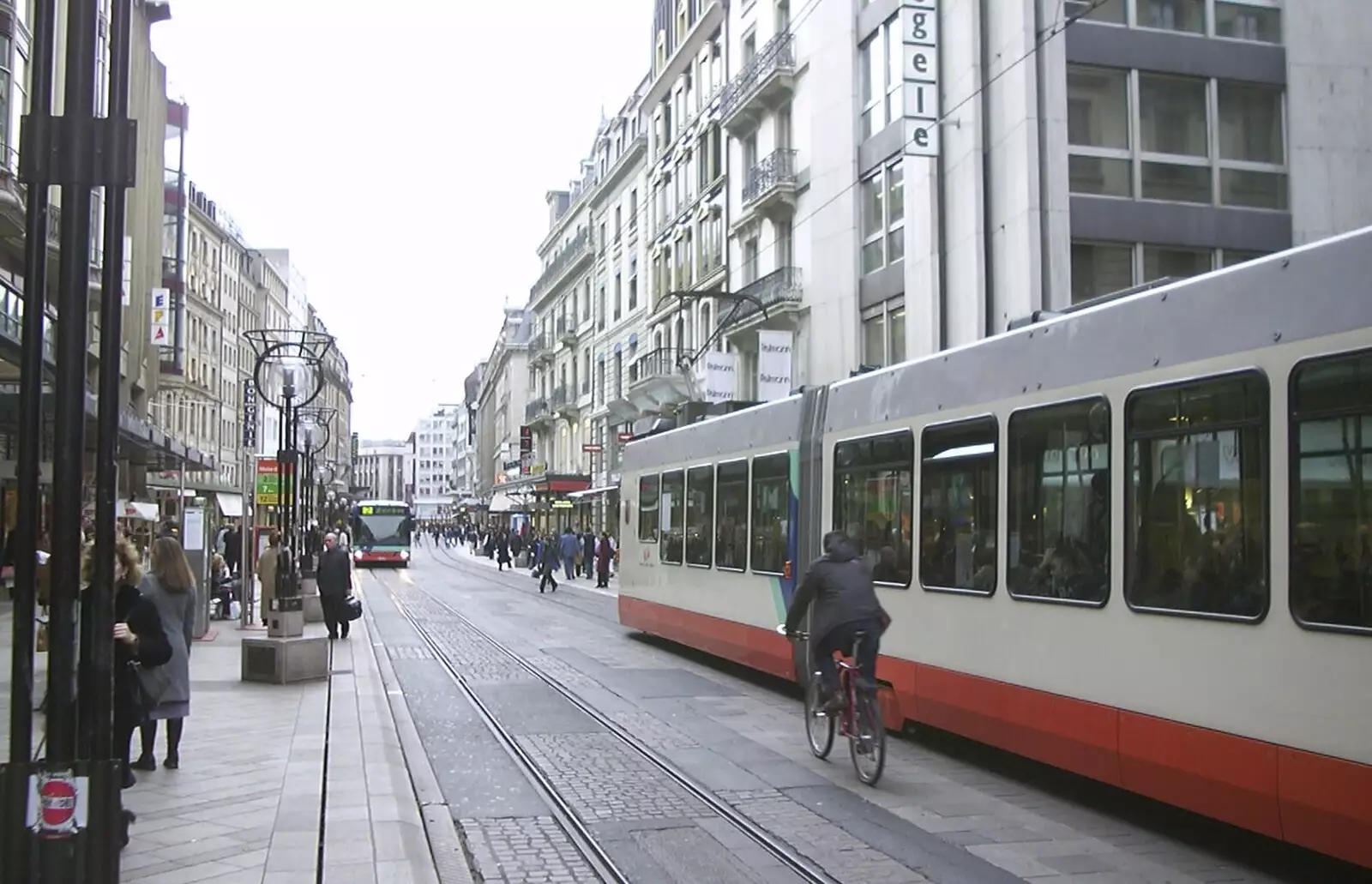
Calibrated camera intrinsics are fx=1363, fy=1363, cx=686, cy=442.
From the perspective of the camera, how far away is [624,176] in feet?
195

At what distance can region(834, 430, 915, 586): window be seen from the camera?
1117 centimetres

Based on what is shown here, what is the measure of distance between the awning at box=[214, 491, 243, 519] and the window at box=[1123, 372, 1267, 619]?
4916cm

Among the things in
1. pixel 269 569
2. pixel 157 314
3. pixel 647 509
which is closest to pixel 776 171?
pixel 647 509

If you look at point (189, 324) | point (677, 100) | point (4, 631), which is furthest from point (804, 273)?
point (189, 324)

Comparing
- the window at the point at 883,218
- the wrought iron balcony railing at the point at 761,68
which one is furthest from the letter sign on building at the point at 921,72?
the wrought iron balcony railing at the point at 761,68

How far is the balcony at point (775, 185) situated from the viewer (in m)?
35.1

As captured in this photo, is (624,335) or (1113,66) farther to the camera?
(624,335)

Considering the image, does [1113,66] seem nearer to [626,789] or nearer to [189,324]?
[626,789]

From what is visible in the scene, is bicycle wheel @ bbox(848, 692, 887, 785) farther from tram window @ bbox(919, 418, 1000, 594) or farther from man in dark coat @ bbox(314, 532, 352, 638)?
man in dark coat @ bbox(314, 532, 352, 638)

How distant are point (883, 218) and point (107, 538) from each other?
994 inches

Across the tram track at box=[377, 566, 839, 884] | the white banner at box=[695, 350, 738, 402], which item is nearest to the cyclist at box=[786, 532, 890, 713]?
the tram track at box=[377, 566, 839, 884]

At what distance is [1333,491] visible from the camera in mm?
6375

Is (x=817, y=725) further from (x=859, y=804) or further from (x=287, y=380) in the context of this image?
(x=287, y=380)

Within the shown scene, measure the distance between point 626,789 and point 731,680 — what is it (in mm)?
6932
